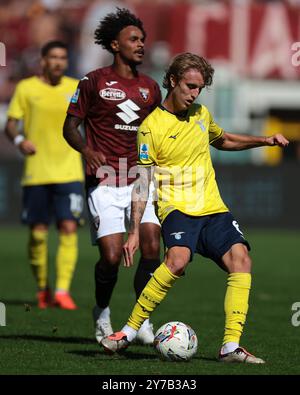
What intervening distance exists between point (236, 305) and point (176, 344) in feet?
1.60

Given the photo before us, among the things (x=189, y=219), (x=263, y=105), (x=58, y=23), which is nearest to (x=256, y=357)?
(x=189, y=219)

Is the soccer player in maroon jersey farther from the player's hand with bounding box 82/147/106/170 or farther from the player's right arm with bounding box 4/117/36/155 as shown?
the player's right arm with bounding box 4/117/36/155

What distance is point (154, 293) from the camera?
808cm

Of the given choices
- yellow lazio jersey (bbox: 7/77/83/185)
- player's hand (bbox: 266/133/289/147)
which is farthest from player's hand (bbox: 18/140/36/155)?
player's hand (bbox: 266/133/289/147)

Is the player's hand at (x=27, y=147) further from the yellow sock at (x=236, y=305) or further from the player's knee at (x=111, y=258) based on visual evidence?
the yellow sock at (x=236, y=305)

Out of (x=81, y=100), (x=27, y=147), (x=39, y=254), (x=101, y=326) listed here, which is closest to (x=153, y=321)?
(x=101, y=326)

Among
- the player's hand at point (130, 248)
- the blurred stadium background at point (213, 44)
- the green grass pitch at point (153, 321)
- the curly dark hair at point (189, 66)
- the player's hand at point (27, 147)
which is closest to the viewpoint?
the green grass pitch at point (153, 321)

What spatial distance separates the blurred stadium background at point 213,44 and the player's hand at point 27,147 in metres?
18.9

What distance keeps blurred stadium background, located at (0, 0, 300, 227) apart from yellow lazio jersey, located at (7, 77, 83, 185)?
60.1 ft

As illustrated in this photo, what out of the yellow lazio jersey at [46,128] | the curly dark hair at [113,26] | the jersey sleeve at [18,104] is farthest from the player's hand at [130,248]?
the jersey sleeve at [18,104]

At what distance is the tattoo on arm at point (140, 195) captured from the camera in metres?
8.16

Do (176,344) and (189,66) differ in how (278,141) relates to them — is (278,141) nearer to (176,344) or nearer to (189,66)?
(189,66)

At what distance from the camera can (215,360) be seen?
8.13 meters
